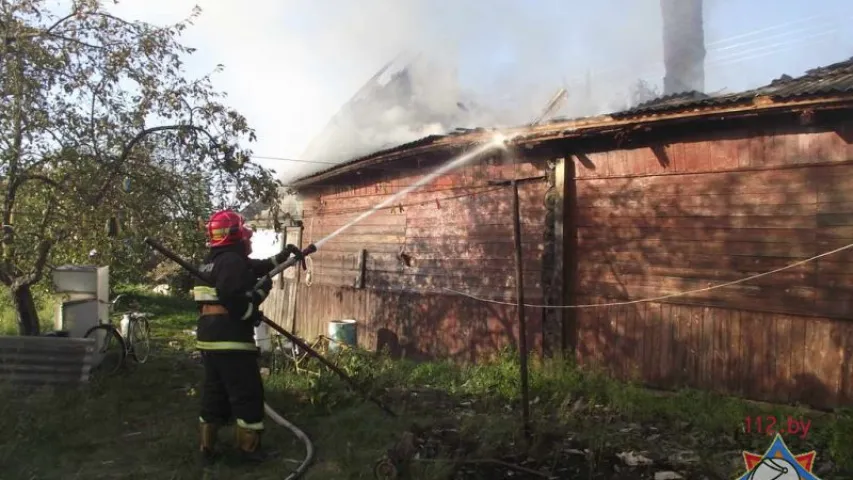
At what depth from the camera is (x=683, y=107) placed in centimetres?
657

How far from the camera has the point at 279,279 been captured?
15.7 metres

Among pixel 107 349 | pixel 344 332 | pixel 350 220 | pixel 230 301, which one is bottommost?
pixel 344 332

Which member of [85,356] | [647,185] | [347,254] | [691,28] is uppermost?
[691,28]

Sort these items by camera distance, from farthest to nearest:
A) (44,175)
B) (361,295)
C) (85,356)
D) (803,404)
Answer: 1. (361,295)
2. (44,175)
3. (85,356)
4. (803,404)

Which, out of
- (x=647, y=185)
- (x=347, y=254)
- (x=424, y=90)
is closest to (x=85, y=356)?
(x=347, y=254)

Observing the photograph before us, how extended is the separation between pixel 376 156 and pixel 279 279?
639 centimetres

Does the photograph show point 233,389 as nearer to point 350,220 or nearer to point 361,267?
point 361,267

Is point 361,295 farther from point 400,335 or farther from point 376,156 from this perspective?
point 376,156

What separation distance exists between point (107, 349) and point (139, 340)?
1495mm

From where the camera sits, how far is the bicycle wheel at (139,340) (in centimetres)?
934

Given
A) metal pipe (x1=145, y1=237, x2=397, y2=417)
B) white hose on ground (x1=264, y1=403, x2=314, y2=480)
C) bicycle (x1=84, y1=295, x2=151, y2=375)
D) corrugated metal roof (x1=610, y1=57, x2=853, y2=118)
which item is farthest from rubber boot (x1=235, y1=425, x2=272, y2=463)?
corrugated metal roof (x1=610, y1=57, x2=853, y2=118)

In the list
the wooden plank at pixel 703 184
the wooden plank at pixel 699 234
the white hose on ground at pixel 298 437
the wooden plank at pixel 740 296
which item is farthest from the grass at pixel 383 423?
the wooden plank at pixel 703 184

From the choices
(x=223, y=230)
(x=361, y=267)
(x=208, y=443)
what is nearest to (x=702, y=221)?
(x=223, y=230)

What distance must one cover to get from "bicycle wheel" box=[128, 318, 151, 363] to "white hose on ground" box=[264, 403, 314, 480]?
13.2 feet
